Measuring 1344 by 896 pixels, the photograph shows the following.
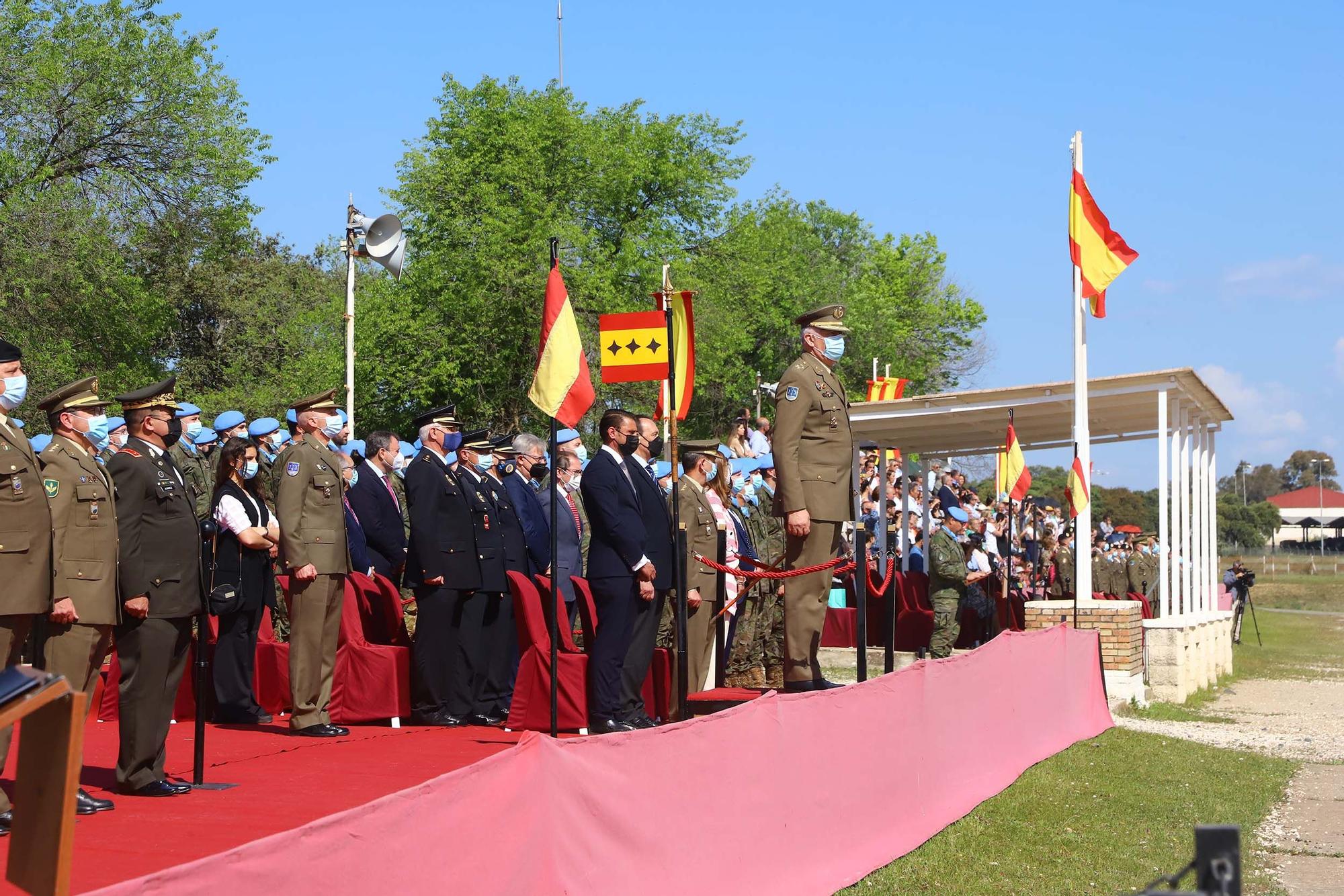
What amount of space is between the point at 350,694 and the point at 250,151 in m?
22.9

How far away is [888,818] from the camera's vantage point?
7.95m

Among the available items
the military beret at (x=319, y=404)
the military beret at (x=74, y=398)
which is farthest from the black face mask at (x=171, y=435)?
the military beret at (x=319, y=404)

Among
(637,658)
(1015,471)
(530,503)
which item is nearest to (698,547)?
(530,503)

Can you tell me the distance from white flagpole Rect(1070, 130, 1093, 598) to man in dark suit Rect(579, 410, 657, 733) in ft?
26.4

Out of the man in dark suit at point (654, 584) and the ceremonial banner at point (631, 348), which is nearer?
the man in dark suit at point (654, 584)

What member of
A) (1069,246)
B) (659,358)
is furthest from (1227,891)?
(1069,246)

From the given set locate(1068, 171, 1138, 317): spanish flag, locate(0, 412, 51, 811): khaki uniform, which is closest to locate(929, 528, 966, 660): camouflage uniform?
locate(1068, 171, 1138, 317): spanish flag

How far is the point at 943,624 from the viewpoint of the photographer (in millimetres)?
17578

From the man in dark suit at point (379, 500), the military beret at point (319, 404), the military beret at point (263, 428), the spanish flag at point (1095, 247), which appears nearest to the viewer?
the military beret at point (319, 404)

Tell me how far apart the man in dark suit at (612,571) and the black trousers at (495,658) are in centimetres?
136

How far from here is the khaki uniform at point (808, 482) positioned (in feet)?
29.2

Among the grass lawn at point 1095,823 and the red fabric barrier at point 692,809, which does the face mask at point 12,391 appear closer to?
the red fabric barrier at point 692,809

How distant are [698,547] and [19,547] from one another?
20.3 feet

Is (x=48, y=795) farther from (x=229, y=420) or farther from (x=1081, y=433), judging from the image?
(x=1081, y=433)
